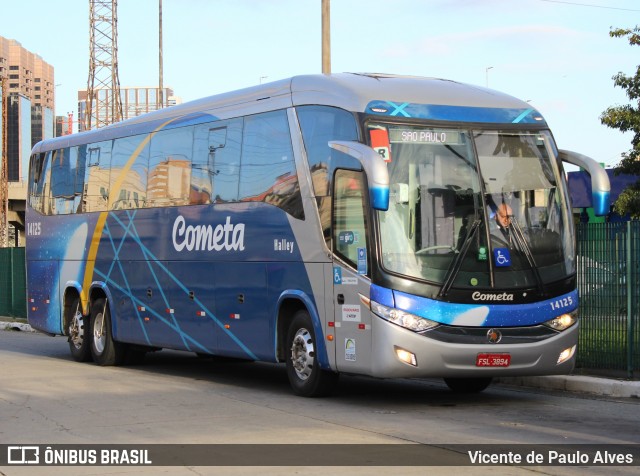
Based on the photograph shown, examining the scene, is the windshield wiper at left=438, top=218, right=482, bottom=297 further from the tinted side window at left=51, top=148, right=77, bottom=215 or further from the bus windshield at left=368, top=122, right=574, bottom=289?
the tinted side window at left=51, top=148, right=77, bottom=215

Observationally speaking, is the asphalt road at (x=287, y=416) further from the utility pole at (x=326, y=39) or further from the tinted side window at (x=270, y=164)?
the utility pole at (x=326, y=39)

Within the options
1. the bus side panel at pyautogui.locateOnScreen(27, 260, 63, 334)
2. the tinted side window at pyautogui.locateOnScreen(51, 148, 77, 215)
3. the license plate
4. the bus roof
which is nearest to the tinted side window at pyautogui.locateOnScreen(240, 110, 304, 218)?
the bus roof

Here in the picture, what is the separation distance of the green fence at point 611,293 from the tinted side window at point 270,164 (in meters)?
4.00

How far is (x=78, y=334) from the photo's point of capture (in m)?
20.3

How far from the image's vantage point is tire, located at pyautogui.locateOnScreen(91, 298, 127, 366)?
19.2 meters

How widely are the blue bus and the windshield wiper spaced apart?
2cm

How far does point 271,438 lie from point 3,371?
8669mm

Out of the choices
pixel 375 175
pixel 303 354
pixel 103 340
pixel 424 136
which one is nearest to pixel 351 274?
pixel 303 354

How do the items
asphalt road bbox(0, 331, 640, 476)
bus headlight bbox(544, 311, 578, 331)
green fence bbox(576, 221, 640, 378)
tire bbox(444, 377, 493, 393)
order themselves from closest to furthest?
asphalt road bbox(0, 331, 640, 476)
bus headlight bbox(544, 311, 578, 331)
tire bbox(444, 377, 493, 393)
green fence bbox(576, 221, 640, 378)

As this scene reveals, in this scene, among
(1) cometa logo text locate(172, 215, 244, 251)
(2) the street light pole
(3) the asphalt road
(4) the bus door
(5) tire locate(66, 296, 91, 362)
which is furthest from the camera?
(2) the street light pole

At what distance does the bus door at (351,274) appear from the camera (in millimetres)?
12562

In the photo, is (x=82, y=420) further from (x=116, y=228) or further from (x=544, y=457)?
(x=116, y=228)

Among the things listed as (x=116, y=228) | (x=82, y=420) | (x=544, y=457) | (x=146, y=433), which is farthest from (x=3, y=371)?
(x=544, y=457)

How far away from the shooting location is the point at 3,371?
57.8 feet
